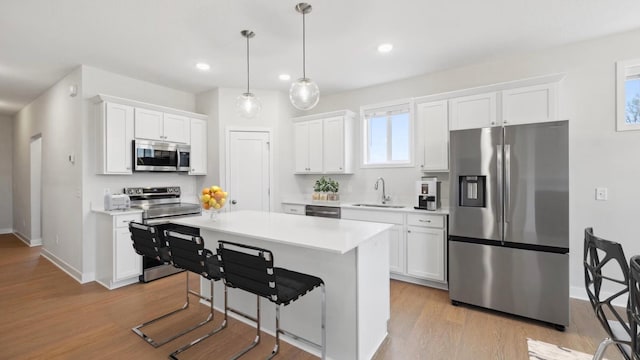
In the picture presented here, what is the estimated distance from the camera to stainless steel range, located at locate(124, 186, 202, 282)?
3759mm

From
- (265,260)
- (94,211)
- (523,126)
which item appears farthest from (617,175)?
(94,211)

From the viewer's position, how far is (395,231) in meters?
3.73

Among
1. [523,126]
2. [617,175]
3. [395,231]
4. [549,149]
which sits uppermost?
[523,126]

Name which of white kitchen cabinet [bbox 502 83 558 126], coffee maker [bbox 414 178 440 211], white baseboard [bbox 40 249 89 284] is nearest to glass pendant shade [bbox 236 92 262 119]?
coffee maker [bbox 414 178 440 211]

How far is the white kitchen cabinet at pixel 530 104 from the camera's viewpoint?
10.0ft

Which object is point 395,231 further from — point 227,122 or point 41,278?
point 41,278

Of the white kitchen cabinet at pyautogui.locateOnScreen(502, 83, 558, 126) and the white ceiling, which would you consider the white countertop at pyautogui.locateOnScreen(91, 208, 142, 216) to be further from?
the white kitchen cabinet at pyautogui.locateOnScreen(502, 83, 558, 126)

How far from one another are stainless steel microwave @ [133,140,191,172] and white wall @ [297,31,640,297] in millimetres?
4681

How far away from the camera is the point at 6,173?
22.4 ft

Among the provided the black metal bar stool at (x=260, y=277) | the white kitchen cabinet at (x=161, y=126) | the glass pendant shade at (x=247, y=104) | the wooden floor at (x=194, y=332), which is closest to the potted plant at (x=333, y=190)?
the wooden floor at (x=194, y=332)

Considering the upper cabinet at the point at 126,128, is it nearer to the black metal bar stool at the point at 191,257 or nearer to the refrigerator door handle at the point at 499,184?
the black metal bar stool at the point at 191,257

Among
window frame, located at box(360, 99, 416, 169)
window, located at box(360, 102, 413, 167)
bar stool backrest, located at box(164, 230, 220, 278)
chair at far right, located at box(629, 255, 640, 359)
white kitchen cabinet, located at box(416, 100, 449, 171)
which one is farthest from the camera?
window, located at box(360, 102, 413, 167)

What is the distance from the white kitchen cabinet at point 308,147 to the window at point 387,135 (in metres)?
0.73

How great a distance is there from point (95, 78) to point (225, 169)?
2.04 meters
